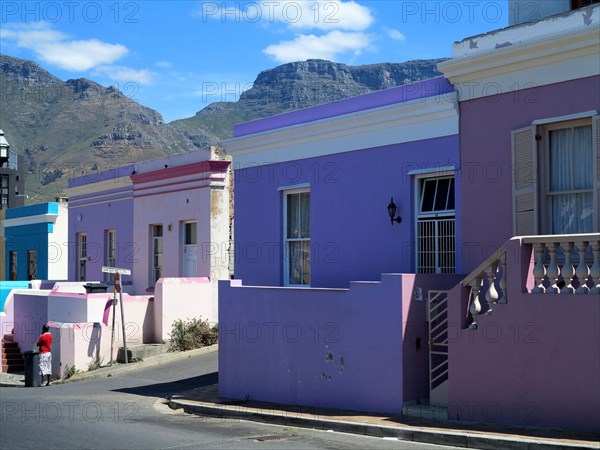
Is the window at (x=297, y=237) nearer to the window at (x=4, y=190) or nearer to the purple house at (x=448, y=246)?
the purple house at (x=448, y=246)

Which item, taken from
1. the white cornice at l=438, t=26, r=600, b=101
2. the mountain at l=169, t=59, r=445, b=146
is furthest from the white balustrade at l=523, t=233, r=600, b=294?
the mountain at l=169, t=59, r=445, b=146

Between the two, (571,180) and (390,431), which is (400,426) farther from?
(571,180)

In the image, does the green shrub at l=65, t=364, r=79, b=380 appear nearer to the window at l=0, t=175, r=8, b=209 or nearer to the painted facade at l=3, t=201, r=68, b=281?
the painted facade at l=3, t=201, r=68, b=281

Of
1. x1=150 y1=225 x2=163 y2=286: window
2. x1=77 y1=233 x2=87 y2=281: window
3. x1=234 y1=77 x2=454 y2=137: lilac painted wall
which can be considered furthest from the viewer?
x1=77 y1=233 x2=87 y2=281: window

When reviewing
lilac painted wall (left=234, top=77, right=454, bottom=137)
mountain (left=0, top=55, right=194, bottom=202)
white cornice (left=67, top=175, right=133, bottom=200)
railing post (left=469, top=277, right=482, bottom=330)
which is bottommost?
railing post (left=469, top=277, right=482, bottom=330)

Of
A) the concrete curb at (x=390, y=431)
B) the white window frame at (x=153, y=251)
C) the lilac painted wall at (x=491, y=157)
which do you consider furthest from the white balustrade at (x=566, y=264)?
the white window frame at (x=153, y=251)

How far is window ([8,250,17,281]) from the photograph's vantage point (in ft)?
124

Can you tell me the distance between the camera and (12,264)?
38312 mm

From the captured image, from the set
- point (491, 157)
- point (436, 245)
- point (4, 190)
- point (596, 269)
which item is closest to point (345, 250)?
point (436, 245)

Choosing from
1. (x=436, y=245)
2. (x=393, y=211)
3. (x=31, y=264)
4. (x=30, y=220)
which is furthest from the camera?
(x=30, y=220)

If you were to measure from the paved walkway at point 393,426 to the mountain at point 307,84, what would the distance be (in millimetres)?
131452

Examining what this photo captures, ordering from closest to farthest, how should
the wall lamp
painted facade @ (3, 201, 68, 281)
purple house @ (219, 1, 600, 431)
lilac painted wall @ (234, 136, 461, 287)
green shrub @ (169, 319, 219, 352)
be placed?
purple house @ (219, 1, 600, 431) → lilac painted wall @ (234, 136, 461, 287) → the wall lamp → green shrub @ (169, 319, 219, 352) → painted facade @ (3, 201, 68, 281)

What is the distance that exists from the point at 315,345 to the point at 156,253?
12.6 metres

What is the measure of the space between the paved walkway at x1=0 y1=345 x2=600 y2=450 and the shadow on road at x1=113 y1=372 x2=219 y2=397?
0.60 metres
